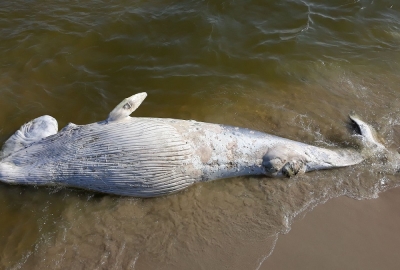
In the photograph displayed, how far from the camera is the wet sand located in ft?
16.8

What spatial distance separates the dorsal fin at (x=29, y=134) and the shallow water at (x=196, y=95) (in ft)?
2.25

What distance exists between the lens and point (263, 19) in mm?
9883

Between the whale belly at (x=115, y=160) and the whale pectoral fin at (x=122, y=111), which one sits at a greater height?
the whale pectoral fin at (x=122, y=111)

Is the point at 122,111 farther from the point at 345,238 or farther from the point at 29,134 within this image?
the point at 345,238

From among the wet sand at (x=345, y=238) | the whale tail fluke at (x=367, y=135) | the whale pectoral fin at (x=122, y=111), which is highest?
the whale pectoral fin at (x=122, y=111)

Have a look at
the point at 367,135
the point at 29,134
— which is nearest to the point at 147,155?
the point at 29,134

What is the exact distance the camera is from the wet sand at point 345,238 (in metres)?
5.12

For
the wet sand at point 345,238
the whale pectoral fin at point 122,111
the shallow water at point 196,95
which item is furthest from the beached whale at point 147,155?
the wet sand at point 345,238

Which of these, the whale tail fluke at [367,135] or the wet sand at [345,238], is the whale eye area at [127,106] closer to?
the wet sand at [345,238]

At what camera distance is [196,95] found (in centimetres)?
808

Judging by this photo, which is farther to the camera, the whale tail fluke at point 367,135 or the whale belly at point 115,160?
the whale tail fluke at point 367,135

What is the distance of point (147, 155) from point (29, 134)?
2623 mm

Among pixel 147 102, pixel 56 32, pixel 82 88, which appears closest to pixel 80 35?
pixel 56 32

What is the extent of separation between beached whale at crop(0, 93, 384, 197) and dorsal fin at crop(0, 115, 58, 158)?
0.9 inches
